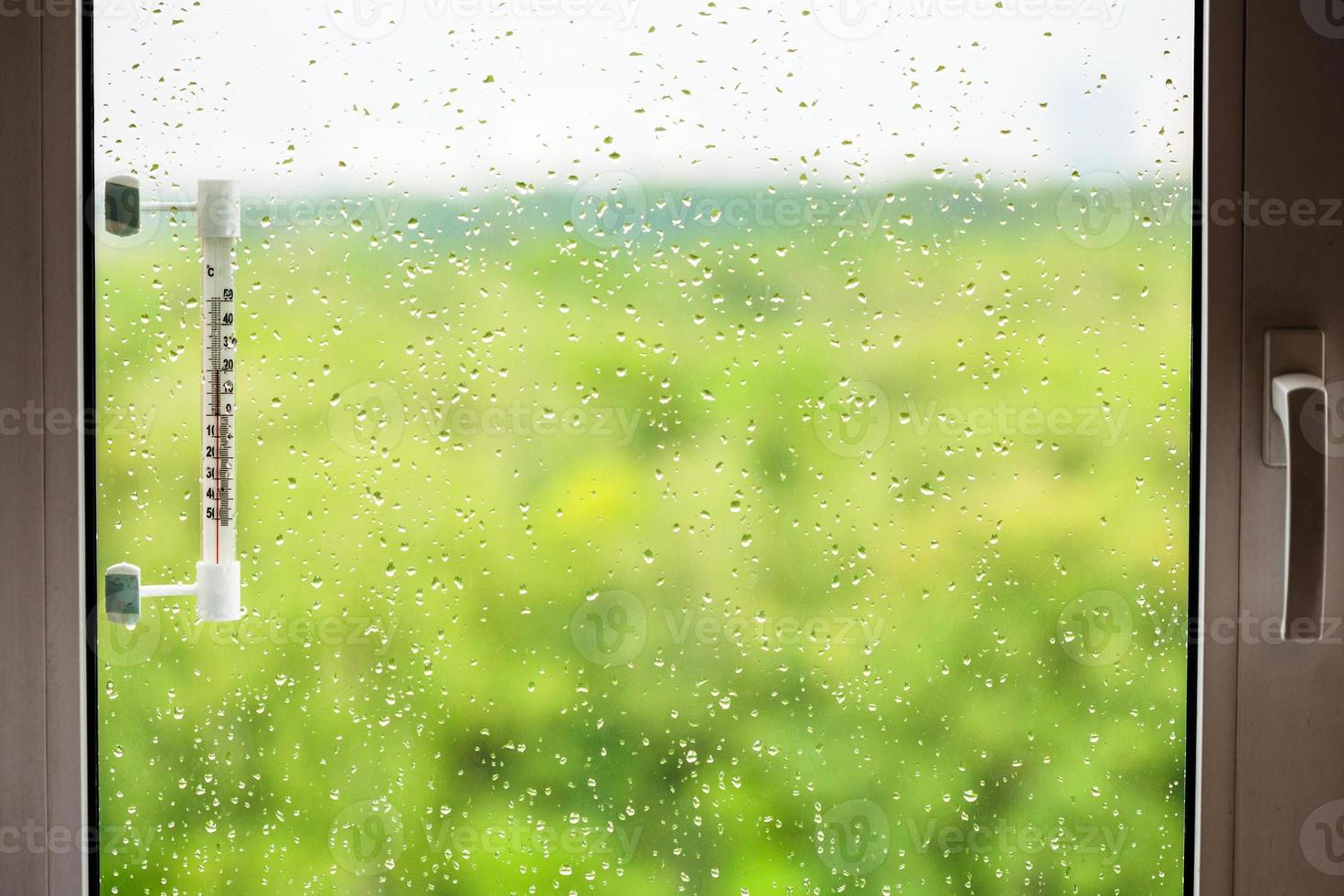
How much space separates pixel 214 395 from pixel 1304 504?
1007 mm

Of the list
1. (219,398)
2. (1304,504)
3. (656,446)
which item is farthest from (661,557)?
(1304,504)

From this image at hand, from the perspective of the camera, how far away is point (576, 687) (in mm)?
874

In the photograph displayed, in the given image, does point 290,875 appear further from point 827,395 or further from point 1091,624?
point 1091,624

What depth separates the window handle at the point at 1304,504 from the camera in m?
0.80

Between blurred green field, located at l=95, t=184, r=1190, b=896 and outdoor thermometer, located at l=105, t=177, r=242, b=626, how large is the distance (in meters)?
0.02

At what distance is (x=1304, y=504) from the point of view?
2.62ft

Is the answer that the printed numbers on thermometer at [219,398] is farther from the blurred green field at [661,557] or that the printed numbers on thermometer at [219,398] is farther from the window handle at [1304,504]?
the window handle at [1304,504]

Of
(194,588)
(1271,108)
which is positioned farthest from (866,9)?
(194,588)

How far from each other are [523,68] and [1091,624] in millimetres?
770

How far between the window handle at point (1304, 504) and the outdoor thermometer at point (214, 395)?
0.97m

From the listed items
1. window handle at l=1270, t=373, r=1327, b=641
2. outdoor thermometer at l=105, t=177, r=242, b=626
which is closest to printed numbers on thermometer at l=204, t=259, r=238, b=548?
outdoor thermometer at l=105, t=177, r=242, b=626

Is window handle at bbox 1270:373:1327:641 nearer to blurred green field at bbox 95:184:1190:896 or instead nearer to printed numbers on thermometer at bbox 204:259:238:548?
blurred green field at bbox 95:184:1190:896

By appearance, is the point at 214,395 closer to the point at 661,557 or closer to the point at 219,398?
the point at 219,398

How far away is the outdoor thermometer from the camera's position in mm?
849
